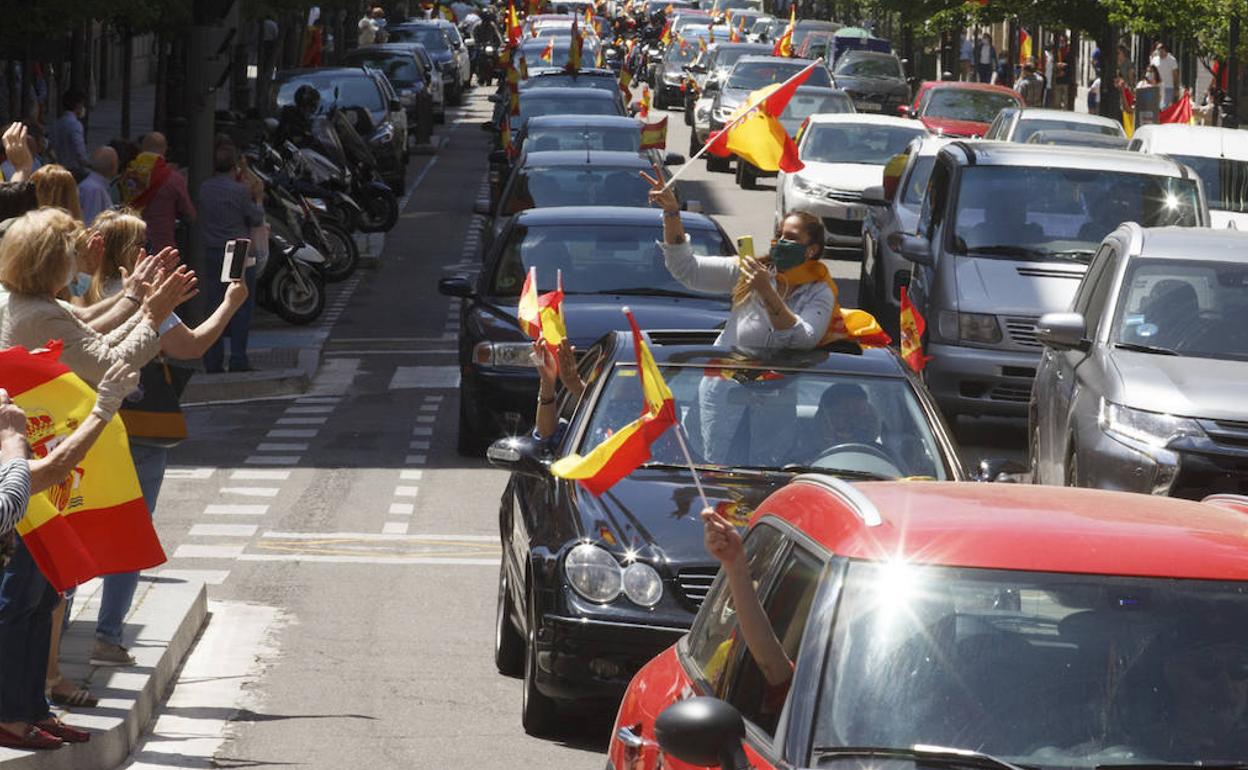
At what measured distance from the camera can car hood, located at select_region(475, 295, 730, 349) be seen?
15180 mm

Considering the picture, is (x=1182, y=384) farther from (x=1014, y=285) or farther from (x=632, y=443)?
(x=632, y=443)

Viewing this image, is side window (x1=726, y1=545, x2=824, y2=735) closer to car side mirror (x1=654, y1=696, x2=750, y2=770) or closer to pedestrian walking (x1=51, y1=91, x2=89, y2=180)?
car side mirror (x1=654, y1=696, x2=750, y2=770)

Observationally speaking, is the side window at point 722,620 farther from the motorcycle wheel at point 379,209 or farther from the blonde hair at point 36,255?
the motorcycle wheel at point 379,209

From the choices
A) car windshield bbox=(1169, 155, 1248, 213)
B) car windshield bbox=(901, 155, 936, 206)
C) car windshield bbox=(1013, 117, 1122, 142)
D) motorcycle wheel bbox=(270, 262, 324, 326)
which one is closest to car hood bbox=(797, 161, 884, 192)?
car windshield bbox=(1013, 117, 1122, 142)

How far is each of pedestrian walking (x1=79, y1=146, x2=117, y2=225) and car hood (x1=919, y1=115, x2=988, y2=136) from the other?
1982 cm

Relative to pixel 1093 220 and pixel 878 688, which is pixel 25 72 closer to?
pixel 1093 220

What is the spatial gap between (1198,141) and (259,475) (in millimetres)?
10530

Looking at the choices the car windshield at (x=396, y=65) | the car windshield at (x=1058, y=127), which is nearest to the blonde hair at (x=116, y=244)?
the car windshield at (x=1058, y=127)

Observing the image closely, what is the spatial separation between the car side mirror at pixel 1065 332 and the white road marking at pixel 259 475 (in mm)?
5180

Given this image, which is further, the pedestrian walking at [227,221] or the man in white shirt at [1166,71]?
the man in white shirt at [1166,71]

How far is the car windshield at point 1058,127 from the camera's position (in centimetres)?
2797

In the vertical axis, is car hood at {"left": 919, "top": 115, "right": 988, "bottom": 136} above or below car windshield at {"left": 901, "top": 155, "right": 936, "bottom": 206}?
below

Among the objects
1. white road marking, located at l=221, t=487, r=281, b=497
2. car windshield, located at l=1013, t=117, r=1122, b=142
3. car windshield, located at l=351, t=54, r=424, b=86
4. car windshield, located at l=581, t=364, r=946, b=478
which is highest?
car windshield, located at l=581, t=364, r=946, b=478

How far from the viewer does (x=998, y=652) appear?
4930mm
